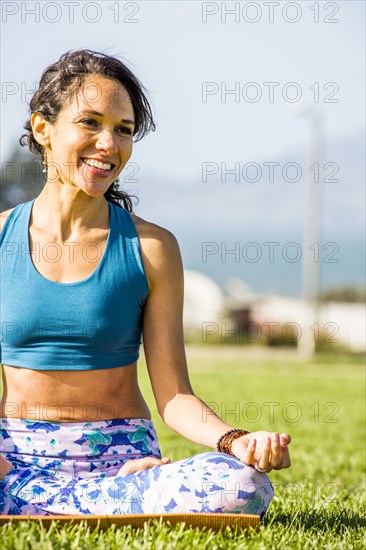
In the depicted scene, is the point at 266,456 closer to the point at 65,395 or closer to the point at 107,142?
the point at 65,395

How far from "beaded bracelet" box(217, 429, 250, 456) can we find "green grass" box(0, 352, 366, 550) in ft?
0.84

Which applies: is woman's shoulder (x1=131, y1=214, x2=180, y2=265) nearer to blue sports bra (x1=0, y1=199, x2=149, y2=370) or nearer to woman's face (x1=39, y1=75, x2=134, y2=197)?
blue sports bra (x1=0, y1=199, x2=149, y2=370)

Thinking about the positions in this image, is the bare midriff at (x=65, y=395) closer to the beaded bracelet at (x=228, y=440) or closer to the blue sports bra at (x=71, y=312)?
the blue sports bra at (x=71, y=312)

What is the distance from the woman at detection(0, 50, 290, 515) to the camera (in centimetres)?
327

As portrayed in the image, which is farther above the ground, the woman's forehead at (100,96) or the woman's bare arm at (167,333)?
the woman's forehead at (100,96)

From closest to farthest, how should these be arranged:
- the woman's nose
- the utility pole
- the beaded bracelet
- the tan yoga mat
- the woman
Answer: the tan yoga mat → the beaded bracelet → the woman → the woman's nose → the utility pole

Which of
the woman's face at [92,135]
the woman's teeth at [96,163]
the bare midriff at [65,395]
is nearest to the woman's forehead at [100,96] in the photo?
the woman's face at [92,135]

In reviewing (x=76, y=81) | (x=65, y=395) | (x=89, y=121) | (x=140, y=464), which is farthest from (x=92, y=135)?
(x=140, y=464)

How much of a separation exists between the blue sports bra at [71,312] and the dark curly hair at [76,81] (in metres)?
0.50

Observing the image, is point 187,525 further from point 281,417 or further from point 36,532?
point 281,417

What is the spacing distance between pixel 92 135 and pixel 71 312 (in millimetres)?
623

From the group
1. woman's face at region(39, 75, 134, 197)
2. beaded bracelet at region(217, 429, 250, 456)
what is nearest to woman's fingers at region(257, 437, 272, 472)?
beaded bracelet at region(217, 429, 250, 456)

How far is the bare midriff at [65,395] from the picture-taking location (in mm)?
3357

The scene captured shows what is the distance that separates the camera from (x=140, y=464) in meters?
3.22
